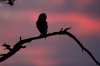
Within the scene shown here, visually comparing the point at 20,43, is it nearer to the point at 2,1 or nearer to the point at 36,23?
the point at 36,23

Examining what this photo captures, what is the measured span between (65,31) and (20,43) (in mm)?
1077

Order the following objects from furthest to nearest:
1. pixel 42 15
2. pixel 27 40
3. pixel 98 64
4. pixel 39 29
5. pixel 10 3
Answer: pixel 10 3
pixel 39 29
pixel 42 15
pixel 27 40
pixel 98 64

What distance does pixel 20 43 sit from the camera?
5613 mm

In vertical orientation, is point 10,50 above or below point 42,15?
below

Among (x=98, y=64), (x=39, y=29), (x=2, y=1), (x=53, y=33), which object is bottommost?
(x=98, y=64)

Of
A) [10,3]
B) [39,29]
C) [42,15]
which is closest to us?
[42,15]

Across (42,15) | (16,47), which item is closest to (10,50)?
(16,47)

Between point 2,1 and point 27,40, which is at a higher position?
point 2,1

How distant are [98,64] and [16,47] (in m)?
1.83

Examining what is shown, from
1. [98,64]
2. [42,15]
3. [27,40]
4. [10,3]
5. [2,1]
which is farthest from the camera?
[10,3]

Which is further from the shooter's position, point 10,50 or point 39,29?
point 39,29

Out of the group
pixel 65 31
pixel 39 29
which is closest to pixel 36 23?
pixel 39 29

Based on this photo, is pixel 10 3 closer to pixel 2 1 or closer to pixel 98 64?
pixel 2 1

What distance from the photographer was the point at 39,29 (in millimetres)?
10383
